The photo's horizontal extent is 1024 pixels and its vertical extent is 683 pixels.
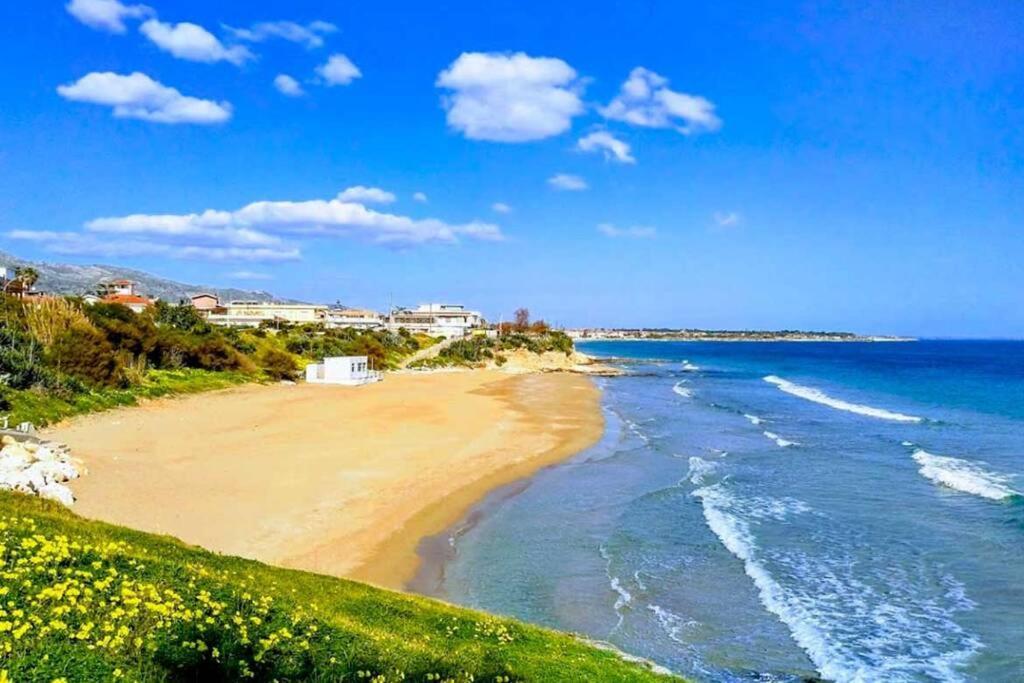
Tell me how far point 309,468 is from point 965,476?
2366cm

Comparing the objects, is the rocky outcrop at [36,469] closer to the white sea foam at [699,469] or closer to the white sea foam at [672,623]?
the white sea foam at [672,623]

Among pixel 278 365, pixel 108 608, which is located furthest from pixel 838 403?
pixel 108 608

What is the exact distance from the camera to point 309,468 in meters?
24.6

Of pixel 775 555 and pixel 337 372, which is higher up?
pixel 337 372

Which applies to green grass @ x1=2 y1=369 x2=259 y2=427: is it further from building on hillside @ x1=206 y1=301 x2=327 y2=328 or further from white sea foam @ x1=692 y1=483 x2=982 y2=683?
building on hillside @ x1=206 y1=301 x2=327 y2=328

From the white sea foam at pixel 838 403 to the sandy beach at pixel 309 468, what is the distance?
62.1 feet

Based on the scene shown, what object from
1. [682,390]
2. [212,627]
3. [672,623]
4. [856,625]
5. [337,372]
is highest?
[212,627]

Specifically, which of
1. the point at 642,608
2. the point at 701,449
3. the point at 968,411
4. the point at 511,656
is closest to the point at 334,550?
the point at 642,608

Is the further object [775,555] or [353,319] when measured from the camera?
[353,319]

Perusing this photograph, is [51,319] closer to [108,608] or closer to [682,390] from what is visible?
[108,608]

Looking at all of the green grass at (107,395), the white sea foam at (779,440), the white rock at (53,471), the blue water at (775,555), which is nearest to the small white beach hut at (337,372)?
Answer: the green grass at (107,395)

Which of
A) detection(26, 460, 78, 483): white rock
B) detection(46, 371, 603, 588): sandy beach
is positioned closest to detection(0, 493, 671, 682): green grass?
detection(46, 371, 603, 588): sandy beach

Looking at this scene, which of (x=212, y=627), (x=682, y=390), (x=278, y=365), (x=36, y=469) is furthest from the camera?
(x=682, y=390)

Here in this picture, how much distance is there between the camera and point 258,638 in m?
7.30
